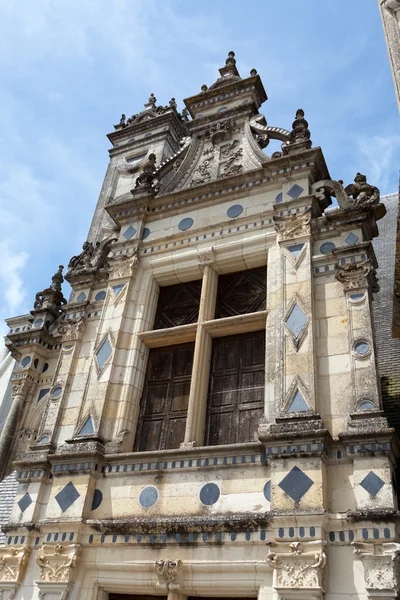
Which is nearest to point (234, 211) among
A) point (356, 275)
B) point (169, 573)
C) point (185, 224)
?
point (185, 224)

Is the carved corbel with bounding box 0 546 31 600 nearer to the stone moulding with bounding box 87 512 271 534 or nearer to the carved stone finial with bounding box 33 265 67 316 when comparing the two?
the stone moulding with bounding box 87 512 271 534

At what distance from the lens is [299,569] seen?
5.82 m

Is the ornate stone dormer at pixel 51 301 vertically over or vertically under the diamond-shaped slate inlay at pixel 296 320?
over

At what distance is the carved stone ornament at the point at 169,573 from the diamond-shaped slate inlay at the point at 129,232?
17.2 feet

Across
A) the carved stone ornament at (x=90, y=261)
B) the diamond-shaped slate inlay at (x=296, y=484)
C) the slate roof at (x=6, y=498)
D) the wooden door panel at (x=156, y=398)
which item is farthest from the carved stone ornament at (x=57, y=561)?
the carved stone ornament at (x=90, y=261)

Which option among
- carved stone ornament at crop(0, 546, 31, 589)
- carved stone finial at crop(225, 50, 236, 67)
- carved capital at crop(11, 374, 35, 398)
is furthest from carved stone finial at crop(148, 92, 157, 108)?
carved stone ornament at crop(0, 546, 31, 589)

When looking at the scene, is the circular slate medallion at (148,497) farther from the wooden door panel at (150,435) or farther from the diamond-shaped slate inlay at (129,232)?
the diamond-shaped slate inlay at (129,232)

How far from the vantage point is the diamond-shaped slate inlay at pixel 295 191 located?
349 inches

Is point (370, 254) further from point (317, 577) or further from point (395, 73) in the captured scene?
point (317, 577)

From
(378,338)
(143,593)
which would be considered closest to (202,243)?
(378,338)

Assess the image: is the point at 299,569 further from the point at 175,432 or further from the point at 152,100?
the point at 152,100

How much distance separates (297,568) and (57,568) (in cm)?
288

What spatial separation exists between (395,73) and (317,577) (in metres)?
5.19

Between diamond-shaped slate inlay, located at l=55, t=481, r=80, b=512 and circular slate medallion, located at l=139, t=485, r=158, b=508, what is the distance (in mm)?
862
